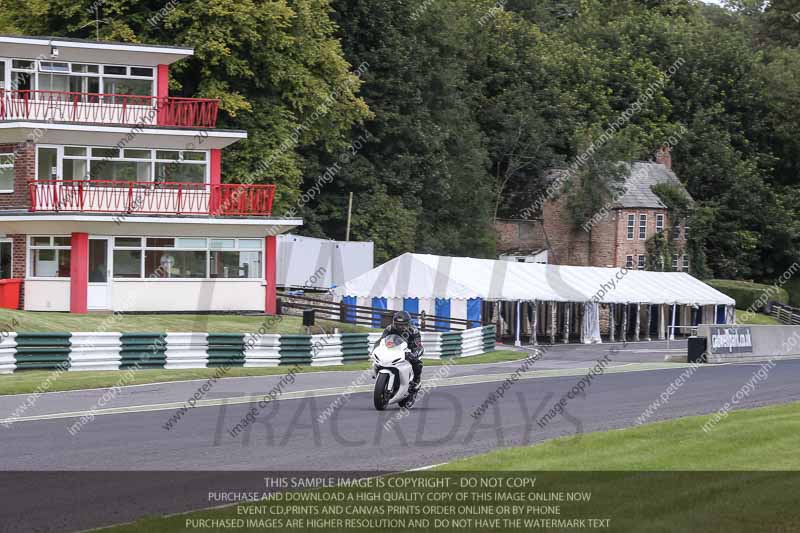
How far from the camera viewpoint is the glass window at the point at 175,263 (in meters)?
41.2

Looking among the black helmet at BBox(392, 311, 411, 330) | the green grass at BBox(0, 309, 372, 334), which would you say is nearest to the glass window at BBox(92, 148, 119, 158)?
the green grass at BBox(0, 309, 372, 334)

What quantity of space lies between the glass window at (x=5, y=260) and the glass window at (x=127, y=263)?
3.66m

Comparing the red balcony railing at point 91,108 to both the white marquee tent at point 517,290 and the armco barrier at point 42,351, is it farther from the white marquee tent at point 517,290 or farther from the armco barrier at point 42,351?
the armco barrier at point 42,351

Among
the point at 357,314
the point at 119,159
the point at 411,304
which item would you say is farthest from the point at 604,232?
the point at 119,159

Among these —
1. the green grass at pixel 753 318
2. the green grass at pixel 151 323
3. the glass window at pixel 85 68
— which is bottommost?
the green grass at pixel 753 318

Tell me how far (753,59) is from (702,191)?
11360 millimetres

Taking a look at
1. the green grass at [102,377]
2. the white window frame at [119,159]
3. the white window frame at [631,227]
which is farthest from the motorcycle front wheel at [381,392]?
the white window frame at [631,227]

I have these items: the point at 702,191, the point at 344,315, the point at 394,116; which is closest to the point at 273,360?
the point at 344,315

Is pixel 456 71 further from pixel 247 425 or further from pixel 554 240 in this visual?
pixel 247 425

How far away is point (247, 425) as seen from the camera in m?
17.7

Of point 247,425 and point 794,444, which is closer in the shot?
point 794,444

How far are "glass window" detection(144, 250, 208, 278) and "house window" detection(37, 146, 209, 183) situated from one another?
8.53ft

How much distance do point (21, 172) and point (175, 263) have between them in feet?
19.2
